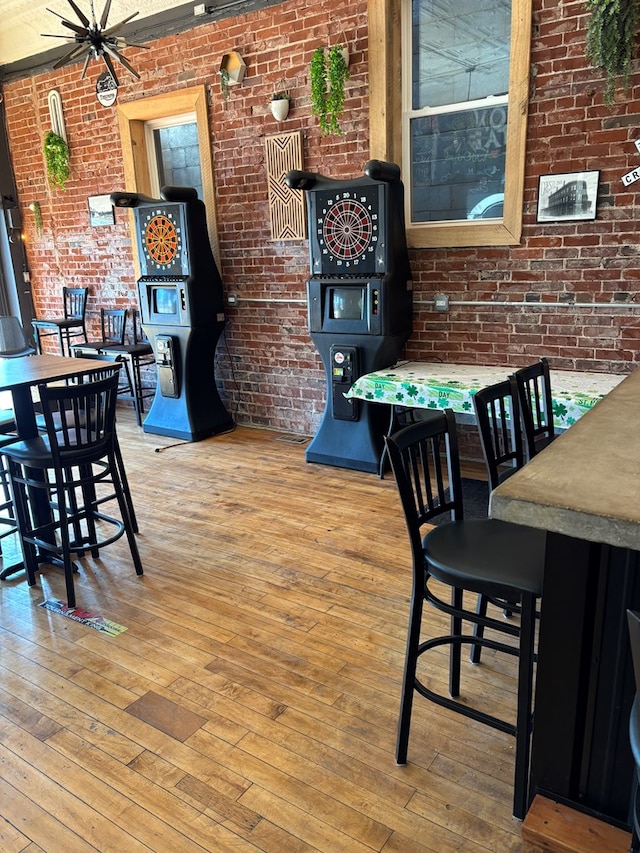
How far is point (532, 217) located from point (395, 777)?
3.26m

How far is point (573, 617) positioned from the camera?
1.29m

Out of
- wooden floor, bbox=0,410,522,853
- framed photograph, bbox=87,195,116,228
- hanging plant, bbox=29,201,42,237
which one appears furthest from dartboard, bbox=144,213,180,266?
wooden floor, bbox=0,410,522,853

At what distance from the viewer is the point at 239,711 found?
82.8 inches

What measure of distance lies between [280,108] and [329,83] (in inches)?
17.9

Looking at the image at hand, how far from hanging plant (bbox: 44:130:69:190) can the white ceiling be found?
84cm

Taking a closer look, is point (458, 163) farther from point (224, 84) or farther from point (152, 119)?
point (152, 119)

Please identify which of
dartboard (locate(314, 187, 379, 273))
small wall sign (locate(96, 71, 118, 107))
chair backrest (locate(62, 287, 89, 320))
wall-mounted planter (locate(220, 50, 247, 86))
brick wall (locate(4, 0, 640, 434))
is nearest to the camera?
brick wall (locate(4, 0, 640, 434))

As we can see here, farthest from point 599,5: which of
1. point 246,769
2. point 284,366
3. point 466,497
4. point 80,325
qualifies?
point 80,325

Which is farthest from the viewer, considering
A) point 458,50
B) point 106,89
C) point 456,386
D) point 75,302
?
point 75,302

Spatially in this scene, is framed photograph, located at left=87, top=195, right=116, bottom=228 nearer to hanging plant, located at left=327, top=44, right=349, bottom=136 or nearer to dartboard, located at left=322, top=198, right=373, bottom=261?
hanging plant, located at left=327, top=44, right=349, bottom=136

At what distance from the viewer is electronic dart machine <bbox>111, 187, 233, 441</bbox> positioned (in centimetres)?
488

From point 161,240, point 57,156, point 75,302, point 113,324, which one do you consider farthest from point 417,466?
point 57,156

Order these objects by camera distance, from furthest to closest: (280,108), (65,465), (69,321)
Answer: (69,321) → (280,108) → (65,465)

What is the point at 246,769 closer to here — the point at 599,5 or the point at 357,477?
the point at 357,477
